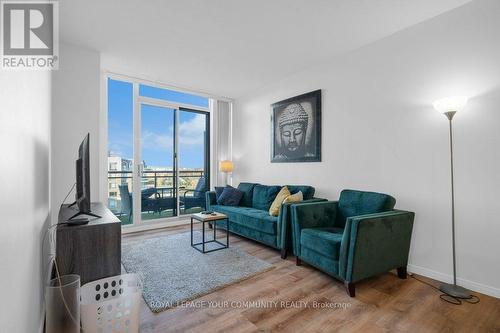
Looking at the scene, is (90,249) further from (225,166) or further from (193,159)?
(193,159)

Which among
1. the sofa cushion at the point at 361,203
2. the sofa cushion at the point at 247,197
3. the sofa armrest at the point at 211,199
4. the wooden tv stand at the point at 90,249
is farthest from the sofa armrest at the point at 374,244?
the sofa armrest at the point at 211,199

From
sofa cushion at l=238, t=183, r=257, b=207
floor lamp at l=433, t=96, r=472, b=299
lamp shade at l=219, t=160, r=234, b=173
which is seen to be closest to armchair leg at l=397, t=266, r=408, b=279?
floor lamp at l=433, t=96, r=472, b=299

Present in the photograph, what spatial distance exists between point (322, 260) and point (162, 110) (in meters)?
3.99

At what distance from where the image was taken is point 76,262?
1.68 metres

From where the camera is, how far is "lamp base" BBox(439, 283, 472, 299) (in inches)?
83.5

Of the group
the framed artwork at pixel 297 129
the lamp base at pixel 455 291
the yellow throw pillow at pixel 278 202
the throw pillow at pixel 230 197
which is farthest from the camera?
the throw pillow at pixel 230 197

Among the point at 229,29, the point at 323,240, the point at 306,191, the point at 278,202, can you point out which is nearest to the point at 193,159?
the point at 278,202

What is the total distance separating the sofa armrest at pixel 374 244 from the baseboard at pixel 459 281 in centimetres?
28

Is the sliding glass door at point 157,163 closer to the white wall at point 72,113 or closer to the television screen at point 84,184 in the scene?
the white wall at point 72,113

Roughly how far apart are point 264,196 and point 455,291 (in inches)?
102

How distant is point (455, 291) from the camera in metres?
2.17

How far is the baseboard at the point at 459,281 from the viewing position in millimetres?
2141

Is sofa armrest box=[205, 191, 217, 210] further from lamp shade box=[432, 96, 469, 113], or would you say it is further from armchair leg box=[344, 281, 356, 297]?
lamp shade box=[432, 96, 469, 113]

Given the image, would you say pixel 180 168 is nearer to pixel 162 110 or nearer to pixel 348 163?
pixel 162 110
